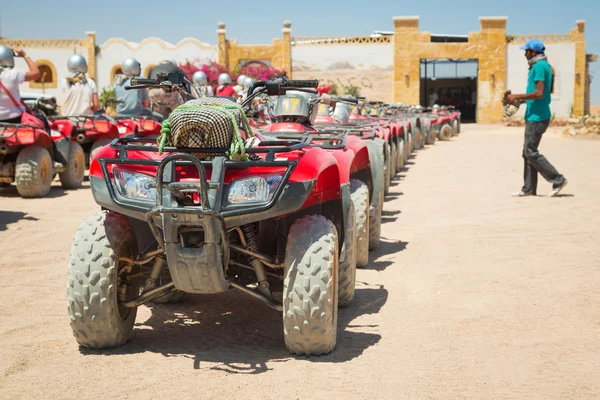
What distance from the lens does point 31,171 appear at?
10.3m

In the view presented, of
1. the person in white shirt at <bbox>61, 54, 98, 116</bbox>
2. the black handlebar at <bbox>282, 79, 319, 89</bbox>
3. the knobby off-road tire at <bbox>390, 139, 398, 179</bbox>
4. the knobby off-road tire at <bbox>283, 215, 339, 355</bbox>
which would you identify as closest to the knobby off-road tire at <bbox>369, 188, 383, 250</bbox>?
the black handlebar at <bbox>282, 79, 319, 89</bbox>

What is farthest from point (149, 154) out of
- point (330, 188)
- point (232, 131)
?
point (330, 188)

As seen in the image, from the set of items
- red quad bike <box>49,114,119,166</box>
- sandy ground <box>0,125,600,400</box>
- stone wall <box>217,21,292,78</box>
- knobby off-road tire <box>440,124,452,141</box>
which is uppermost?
stone wall <box>217,21,292,78</box>

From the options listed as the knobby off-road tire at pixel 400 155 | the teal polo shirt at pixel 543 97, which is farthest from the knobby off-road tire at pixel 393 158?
the teal polo shirt at pixel 543 97

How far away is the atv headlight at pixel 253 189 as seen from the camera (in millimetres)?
3879

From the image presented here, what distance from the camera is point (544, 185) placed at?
11656 millimetres

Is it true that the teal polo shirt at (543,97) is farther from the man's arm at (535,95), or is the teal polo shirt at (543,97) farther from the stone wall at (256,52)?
the stone wall at (256,52)

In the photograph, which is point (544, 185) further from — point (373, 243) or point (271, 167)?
point (271, 167)

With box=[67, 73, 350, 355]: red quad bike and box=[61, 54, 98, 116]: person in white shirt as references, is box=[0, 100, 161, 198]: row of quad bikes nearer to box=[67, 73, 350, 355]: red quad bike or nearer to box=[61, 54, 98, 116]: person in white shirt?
box=[61, 54, 98, 116]: person in white shirt

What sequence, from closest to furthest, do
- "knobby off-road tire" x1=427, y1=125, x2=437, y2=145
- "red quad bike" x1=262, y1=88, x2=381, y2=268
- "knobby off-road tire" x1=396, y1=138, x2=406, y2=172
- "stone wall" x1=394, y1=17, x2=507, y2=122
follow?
"red quad bike" x1=262, y1=88, x2=381, y2=268 < "knobby off-road tire" x1=396, y1=138, x2=406, y2=172 < "knobby off-road tire" x1=427, y1=125, x2=437, y2=145 < "stone wall" x1=394, y1=17, x2=507, y2=122

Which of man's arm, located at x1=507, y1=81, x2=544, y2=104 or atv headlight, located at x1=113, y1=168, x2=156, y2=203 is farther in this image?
man's arm, located at x1=507, y1=81, x2=544, y2=104

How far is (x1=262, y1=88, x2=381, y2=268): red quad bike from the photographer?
487 centimetres

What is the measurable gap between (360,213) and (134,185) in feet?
7.00

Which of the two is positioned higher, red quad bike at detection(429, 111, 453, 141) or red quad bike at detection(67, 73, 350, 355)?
red quad bike at detection(67, 73, 350, 355)
